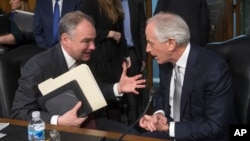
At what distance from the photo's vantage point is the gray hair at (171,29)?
1857 mm

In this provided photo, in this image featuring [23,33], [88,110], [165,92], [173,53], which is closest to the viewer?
[88,110]

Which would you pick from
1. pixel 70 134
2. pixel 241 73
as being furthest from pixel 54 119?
pixel 241 73

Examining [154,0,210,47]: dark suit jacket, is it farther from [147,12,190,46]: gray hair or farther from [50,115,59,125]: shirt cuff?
[50,115,59,125]: shirt cuff

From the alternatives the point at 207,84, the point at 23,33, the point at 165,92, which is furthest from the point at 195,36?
the point at 23,33

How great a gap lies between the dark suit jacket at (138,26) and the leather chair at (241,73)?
116cm

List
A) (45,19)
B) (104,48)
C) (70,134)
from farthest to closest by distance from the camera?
(45,19), (104,48), (70,134)

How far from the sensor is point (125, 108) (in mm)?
3033

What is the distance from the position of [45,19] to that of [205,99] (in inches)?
61.0

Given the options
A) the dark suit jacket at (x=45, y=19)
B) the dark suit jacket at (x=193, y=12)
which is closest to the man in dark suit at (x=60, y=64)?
the dark suit jacket at (x=45, y=19)

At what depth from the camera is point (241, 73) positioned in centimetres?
193

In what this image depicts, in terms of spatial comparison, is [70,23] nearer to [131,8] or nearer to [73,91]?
[73,91]

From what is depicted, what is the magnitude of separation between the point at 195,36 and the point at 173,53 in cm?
107

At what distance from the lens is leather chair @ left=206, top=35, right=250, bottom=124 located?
1920 mm

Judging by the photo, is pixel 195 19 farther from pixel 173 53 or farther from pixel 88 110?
pixel 88 110
